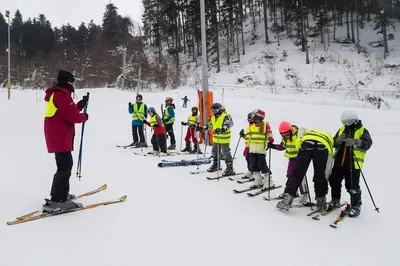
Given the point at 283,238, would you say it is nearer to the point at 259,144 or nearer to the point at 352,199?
the point at 352,199

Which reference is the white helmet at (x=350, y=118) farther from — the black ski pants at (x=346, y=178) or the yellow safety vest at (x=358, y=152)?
the black ski pants at (x=346, y=178)

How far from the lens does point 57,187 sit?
4.61m

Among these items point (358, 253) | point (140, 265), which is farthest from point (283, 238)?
point (140, 265)

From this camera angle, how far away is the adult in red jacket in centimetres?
444

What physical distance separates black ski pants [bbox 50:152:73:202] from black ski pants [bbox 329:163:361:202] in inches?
160

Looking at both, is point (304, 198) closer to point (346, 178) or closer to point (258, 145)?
point (346, 178)

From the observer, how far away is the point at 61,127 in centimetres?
452

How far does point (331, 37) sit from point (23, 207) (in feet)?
139

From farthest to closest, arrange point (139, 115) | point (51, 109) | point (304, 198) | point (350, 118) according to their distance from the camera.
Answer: point (139, 115), point (304, 198), point (350, 118), point (51, 109)

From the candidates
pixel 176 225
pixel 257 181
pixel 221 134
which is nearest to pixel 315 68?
pixel 221 134

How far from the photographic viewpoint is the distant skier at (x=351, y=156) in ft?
16.1

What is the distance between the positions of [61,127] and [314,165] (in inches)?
148

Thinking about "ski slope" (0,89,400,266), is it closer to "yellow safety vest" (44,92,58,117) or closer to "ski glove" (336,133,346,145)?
"ski glove" (336,133,346,145)

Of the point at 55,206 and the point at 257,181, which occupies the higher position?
the point at 55,206
